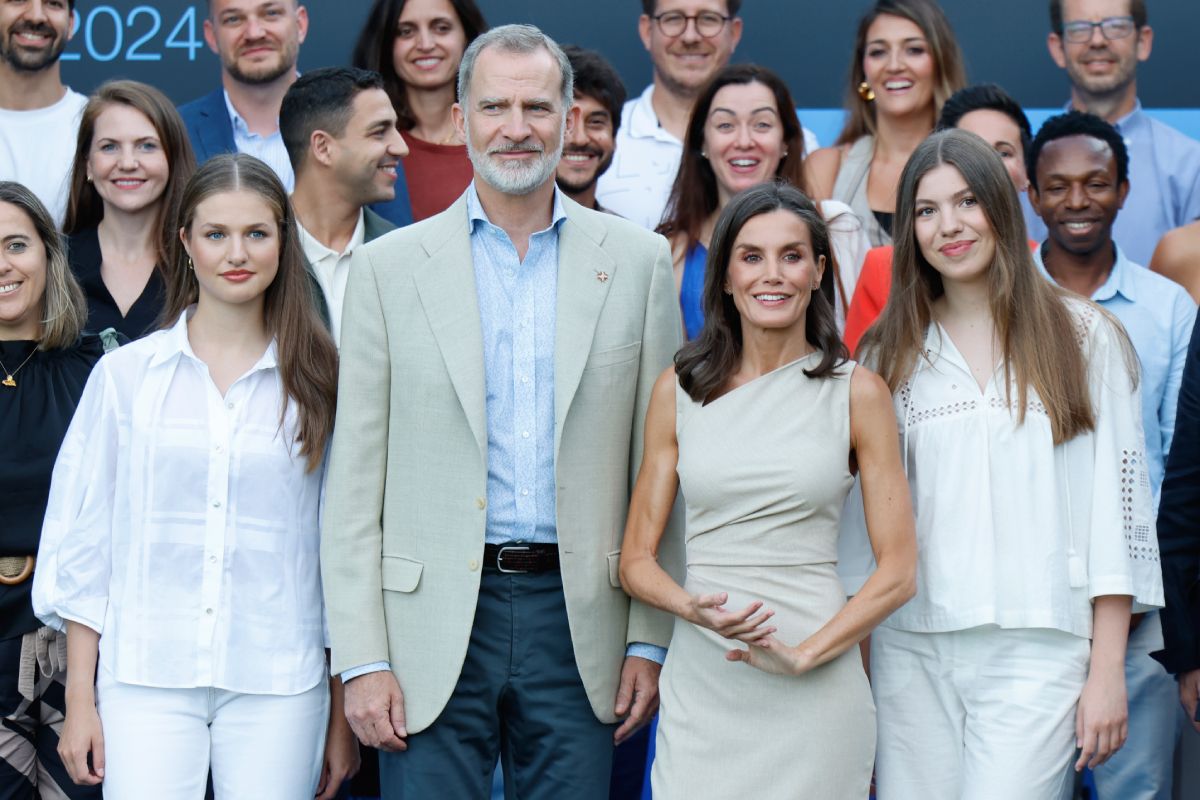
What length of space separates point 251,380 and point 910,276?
1385 mm

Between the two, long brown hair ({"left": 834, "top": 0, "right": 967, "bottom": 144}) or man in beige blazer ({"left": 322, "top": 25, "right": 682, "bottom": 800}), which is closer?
man in beige blazer ({"left": 322, "top": 25, "right": 682, "bottom": 800})

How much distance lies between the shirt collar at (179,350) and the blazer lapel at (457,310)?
1.30 ft

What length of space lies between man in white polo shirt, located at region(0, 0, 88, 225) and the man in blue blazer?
38cm

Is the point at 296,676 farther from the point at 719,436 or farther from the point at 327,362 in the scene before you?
the point at 719,436

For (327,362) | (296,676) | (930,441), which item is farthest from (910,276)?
(296,676)

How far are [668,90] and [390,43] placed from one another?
3.02 ft

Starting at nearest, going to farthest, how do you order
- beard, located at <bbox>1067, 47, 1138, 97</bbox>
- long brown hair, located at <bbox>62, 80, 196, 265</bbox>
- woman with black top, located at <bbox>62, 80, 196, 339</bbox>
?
woman with black top, located at <bbox>62, 80, 196, 339</bbox>
long brown hair, located at <bbox>62, 80, 196, 265</bbox>
beard, located at <bbox>1067, 47, 1138, 97</bbox>

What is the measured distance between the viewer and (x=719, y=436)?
10.1 feet

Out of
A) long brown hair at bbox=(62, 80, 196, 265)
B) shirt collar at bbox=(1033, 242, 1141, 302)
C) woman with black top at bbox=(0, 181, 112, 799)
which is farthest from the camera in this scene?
long brown hair at bbox=(62, 80, 196, 265)

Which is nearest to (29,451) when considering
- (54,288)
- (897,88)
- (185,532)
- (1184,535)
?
(54,288)

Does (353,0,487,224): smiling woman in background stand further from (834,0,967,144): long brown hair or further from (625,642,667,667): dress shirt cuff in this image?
(625,642,667,667): dress shirt cuff

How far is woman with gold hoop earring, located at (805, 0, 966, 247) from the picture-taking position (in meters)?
4.83

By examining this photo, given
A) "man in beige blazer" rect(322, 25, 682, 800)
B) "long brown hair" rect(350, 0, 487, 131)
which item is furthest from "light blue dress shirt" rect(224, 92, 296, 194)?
"man in beige blazer" rect(322, 25, 682, 800)

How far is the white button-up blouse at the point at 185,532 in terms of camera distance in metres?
3.14
